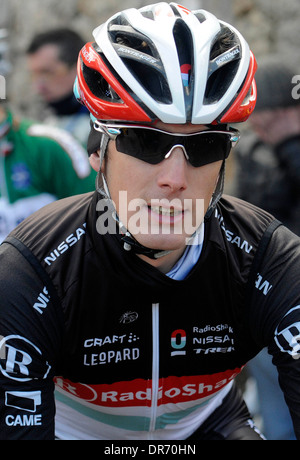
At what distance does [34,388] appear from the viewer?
242 cm

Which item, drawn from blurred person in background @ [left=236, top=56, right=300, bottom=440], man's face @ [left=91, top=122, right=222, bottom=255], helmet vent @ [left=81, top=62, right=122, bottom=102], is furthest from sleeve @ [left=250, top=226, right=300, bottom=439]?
blurred person in background @ [left=236, top=56, right=300, bottom=440]

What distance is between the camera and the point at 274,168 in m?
4.55

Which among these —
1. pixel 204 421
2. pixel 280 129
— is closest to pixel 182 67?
pixel 204 421

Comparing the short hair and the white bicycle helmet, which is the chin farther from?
the short hair

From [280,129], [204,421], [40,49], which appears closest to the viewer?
[204,421]

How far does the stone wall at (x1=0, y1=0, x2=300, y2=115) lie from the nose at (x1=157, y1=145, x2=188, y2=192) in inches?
158

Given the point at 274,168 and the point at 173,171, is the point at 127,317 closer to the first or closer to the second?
the point at 173,171

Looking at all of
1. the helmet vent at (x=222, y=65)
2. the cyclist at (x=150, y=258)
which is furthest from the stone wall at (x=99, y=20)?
the cyclist at (x=150, y=258)

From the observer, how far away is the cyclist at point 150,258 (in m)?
2.38

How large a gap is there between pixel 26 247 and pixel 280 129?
7.95 feet

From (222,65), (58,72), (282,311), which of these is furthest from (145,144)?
(58,72)

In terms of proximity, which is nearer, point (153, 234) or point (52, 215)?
point (153, 234)
